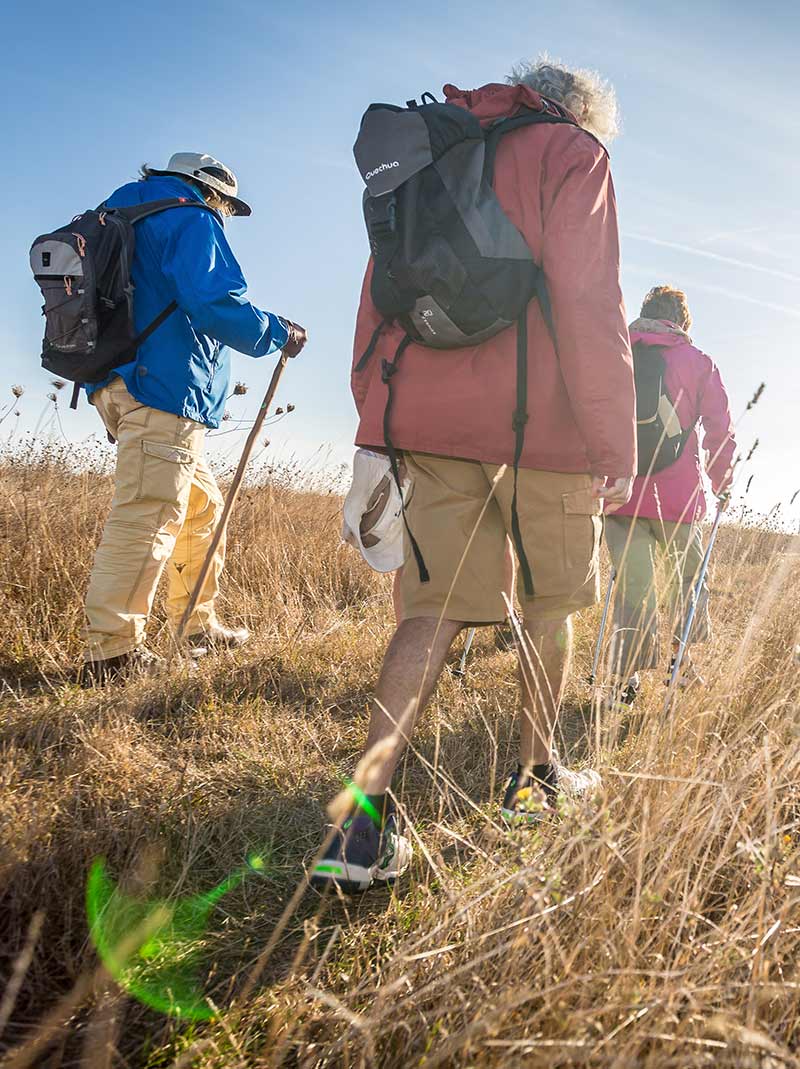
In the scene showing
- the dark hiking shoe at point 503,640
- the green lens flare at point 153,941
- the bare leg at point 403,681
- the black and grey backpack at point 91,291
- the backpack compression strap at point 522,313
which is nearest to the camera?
the green lens flare at point 153,941

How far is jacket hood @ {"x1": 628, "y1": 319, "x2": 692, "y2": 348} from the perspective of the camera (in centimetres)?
365

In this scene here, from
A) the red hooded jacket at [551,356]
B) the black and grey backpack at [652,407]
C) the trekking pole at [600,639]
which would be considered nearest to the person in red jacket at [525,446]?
the red hooded jacket at [551,356]

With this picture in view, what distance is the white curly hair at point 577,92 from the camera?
85.0 inches

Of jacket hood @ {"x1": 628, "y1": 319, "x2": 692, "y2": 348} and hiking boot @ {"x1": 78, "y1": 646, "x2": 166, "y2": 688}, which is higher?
jacket hood @ {"x1": 628, "y1": 319, "x2": 692, "y2": 348}

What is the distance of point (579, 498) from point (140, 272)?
221 cm

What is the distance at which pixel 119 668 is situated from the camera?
2.97 m

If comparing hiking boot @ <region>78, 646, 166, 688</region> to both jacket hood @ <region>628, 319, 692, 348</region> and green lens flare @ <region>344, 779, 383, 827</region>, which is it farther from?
jacket hood @ <region>628, 319, 692, 348</region>

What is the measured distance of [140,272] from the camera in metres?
3.05

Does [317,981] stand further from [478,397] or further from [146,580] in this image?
[146,580]

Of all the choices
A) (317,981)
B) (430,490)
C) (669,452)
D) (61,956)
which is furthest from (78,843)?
(669,452)

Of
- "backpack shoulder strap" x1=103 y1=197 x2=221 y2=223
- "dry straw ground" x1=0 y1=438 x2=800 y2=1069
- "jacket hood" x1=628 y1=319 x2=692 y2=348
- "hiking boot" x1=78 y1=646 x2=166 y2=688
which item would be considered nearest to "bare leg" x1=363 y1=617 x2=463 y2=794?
"dry straw ground" x1=0 y1=438 x2=800 y2=1069

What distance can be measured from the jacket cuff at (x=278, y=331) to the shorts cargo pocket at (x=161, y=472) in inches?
25.9

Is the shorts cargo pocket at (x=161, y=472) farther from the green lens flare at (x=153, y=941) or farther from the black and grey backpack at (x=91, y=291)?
the green lens flare at (x=153, y=941)

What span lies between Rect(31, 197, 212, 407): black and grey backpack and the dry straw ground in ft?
3.94
